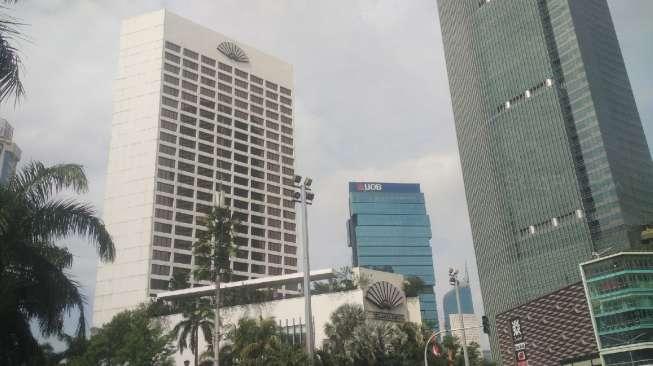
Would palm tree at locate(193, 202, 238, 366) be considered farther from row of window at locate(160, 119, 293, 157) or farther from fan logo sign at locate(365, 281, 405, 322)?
row of window at locate(160, 119, 293, 157)

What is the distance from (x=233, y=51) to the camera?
5989 inches

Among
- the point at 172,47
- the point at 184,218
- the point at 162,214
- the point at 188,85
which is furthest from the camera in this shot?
the point at 188,85

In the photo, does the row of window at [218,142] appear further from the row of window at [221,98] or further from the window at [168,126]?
the row of window at [221,98]

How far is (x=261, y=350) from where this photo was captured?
59344 millimetres

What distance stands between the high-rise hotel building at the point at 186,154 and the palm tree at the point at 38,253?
102 m

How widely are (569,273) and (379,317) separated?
83023mm

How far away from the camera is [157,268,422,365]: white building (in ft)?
288

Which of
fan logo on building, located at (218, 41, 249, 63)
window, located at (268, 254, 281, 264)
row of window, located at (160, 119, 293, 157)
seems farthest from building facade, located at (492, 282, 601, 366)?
fan logo on building, located at (218, 41, 249, 63)

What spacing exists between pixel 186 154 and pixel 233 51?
30.9 m

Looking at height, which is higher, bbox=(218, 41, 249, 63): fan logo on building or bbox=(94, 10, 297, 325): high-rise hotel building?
bbox=(218, 41, 249, 63): fan logo on building

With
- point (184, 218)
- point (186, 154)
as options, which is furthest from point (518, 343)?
point (186, 154)

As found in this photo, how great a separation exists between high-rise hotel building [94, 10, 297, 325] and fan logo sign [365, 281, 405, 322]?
1753 inches

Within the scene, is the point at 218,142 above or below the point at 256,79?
below

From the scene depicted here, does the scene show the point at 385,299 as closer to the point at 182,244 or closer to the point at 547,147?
the point at 182,244
